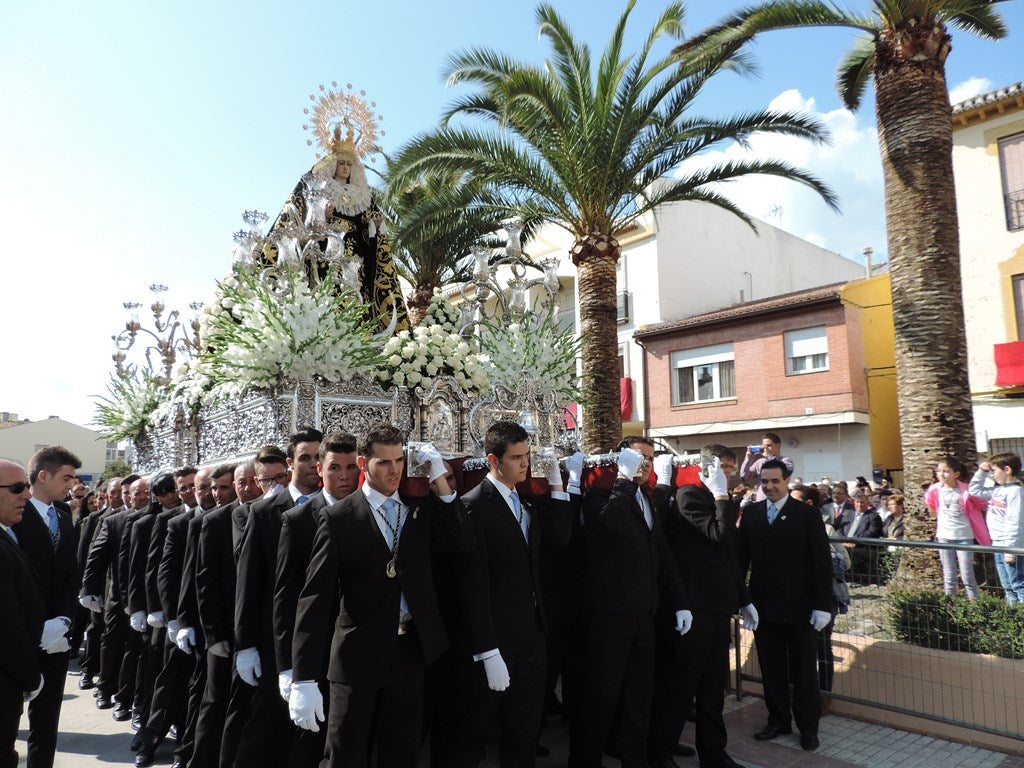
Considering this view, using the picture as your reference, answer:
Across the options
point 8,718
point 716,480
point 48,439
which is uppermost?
point 48,439

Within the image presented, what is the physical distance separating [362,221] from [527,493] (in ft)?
16.5

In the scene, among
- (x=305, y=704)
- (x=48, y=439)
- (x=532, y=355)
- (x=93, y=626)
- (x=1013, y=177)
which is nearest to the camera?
(x=305, y=704)

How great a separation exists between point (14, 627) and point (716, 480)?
4.18 meters

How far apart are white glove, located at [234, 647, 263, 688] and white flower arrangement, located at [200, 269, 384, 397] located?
2.54 m

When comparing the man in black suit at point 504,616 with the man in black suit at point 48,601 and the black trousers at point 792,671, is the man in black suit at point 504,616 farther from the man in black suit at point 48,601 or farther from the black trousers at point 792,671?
the man in black suit at point 48,601

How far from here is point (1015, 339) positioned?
17.1 meters

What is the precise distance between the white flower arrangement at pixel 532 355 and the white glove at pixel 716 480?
8.14 feet

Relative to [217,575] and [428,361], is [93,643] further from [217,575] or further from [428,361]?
[428,361]

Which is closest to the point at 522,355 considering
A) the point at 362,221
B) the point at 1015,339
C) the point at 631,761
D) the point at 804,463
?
the point at 362,221

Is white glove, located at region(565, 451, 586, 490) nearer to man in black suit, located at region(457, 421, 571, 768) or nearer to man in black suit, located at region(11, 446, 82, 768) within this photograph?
man in black suit, located at region(457, 421, 571, 768)

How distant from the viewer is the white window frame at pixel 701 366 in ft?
75.4

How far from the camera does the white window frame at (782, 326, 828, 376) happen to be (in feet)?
69.0

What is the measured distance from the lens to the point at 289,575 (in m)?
3.65

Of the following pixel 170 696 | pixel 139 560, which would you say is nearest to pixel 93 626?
pixel 139 560
